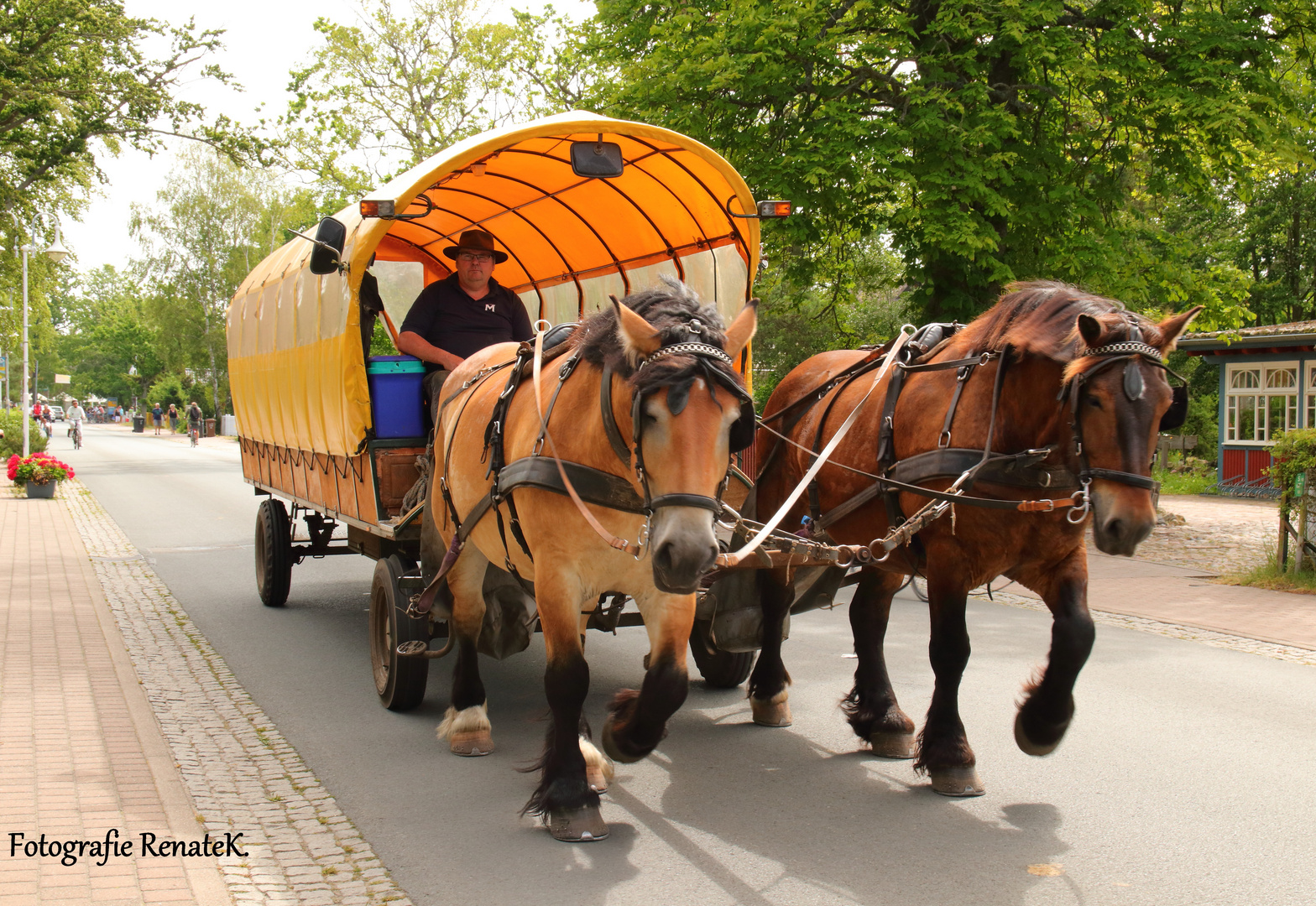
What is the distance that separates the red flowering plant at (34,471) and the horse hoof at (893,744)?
18.0 metres

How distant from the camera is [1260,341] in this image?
20.1 metres

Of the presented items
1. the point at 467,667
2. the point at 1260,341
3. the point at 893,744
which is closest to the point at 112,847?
the point at 467,667

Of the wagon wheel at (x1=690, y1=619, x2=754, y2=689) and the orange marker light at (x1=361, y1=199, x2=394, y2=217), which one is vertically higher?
the orange marker light at (x1=361, y1=199, x2=394, y2=217)

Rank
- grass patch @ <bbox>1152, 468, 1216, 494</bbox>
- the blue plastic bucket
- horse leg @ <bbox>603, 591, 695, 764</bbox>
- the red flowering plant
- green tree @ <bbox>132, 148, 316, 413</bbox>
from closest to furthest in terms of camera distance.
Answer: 1. horse leg @ <bbox>603, 591, 695, 764</bbox>
2. the blue plastic bucket
3. the red flowering plant
4. grass patch @ <bbox>1152, 468, 1216, 494</bbox>
5. green tree @ <bbox>132, 148, 316, 413</bbox>

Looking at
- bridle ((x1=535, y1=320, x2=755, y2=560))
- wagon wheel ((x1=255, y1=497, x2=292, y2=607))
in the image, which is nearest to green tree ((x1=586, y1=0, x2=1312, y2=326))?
wagon wheel ((x1=255, y1=497, x2=292, y2=607))

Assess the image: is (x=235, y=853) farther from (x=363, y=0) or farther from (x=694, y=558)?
(x=363, y=0)

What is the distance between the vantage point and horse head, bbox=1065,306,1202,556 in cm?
351

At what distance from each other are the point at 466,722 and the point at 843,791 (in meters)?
1.83

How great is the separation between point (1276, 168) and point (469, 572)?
14995mm

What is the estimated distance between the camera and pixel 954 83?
12.5m

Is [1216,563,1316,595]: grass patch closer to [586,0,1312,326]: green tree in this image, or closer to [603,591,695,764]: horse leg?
[586,0,1312,326]: green tree

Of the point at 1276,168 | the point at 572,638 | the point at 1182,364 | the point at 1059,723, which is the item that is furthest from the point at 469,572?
the point at 1182,364

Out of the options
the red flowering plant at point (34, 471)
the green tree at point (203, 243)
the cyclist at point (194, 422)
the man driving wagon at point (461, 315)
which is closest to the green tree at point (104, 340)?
the green tree at point (203, 243)

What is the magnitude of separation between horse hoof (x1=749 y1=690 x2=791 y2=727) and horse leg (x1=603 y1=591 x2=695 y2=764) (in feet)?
5.23
